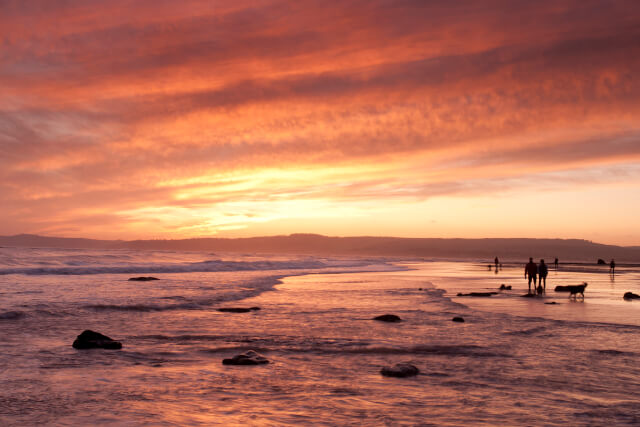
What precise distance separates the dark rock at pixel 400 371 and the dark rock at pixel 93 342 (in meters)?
6.56

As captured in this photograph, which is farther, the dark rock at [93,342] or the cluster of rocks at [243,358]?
the dark rock at [93,342]

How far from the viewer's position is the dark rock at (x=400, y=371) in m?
9.32

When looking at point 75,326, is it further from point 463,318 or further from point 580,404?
point 580,404

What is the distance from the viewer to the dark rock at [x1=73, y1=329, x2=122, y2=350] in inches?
469

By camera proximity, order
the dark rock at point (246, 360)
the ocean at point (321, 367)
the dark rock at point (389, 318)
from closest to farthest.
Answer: the ocean at point (321, 367)
the dark rock at point (246, 360)
the dark rock at point (389, 318)

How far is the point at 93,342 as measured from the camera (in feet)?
39.1

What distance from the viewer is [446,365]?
10266 millimetres

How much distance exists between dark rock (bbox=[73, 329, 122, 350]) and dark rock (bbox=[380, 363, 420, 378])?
6.56 m

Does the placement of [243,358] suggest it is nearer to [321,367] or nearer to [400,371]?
[321,367]

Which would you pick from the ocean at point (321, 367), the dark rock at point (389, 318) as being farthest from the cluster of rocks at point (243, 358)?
the dark rock at point (389, 318)

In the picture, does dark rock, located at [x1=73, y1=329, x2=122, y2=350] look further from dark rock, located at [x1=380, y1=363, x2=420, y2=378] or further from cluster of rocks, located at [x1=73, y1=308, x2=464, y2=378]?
dark rock, located at [x1=380, y1=363, x2=420, y2=378]

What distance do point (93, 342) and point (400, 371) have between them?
23.8 ft

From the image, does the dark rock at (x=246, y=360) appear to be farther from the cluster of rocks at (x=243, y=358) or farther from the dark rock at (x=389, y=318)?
the dark rock at (x=389, y=318)

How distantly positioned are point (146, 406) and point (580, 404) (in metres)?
6.40
